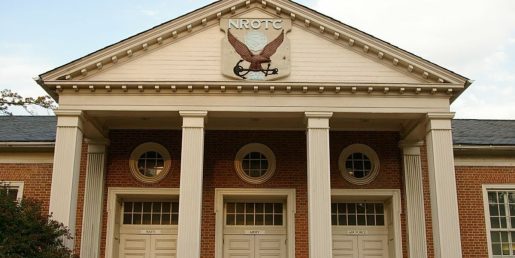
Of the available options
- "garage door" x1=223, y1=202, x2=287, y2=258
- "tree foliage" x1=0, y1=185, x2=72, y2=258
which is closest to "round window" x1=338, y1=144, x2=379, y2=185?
"garage door" x1=223, y1=202, x2=287, y2=258

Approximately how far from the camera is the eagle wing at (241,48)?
51.7ft

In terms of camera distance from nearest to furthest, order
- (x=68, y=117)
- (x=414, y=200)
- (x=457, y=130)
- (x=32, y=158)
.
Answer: (x=68, y=117), (x=414, y=200), (x=32, y=158), (x=457, y=130)

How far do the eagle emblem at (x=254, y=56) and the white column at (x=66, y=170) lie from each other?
4.16 metres

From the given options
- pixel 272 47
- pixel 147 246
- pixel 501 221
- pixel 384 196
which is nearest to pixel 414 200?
pixel 384 196

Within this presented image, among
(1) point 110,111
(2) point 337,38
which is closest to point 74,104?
(1) point 110,111

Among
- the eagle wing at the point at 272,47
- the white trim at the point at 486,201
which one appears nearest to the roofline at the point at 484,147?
the white trim at the point at 486,201

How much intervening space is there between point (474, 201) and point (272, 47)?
7794 mm

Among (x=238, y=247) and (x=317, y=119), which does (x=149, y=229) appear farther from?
(x=317, y=119)

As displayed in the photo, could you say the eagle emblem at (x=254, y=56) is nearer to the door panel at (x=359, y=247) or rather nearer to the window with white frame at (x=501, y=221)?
the door panel at (x=359, y=247)

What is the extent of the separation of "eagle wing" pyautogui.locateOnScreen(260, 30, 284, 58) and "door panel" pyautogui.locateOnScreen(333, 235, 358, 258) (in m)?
5.87

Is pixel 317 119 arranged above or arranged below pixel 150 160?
above

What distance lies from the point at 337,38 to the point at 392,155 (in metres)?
4.39

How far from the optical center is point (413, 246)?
17422mm

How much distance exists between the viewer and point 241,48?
1584 cm
